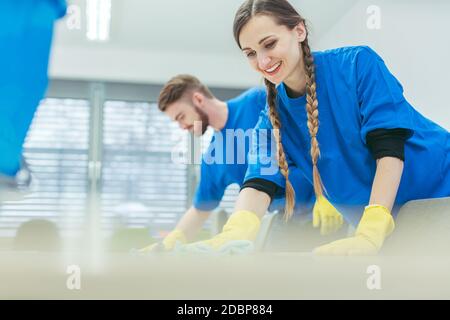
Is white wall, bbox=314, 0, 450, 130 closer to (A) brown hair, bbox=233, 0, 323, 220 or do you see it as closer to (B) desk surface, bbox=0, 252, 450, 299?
(A) brown hair, bbox=233, 0, 323, 220

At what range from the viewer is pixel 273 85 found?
0.86 metres

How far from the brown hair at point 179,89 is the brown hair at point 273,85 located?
0.61 feet

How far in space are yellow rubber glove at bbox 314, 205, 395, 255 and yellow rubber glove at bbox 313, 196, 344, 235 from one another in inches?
5.1

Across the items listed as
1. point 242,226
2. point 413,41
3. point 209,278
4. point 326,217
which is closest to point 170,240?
point 242,226

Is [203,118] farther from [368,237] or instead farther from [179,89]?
[368,237]

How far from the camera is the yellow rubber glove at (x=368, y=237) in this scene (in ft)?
2.20

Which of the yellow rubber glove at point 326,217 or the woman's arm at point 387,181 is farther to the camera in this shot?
the yellow rubber glove at point 326,217

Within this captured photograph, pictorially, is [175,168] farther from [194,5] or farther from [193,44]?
[194,5]

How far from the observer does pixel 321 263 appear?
1.84ft

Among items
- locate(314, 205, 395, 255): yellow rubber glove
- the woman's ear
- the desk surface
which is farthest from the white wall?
the desk surface

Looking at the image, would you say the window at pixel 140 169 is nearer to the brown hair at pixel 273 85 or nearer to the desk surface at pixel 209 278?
the brown hair at pixel 273 85

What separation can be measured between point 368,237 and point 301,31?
12.7 inches

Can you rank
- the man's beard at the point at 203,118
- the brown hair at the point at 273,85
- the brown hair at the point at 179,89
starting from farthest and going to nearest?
1. the man's beard at the point at 203,118
2. the brown hair at the point at 179,89
3. the brown hair at the point at 273,85

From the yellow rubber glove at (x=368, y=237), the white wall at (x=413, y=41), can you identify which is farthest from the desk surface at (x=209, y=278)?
the white wall at (x=413, y=41)
